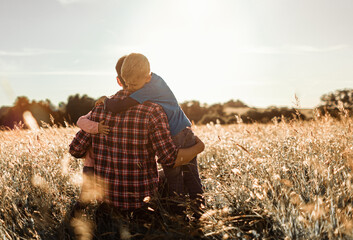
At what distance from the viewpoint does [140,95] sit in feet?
8.05

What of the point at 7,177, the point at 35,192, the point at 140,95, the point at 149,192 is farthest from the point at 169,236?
the point at 7,177

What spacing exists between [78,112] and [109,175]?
33229 millimetres

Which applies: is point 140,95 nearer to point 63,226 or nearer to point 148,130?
point 148,130

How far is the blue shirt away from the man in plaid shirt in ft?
0.28

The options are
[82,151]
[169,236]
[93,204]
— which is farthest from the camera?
[93,204]

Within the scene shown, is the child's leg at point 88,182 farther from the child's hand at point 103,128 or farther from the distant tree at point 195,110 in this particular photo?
the distant tree at point 195,110

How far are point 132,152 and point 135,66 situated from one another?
75cm

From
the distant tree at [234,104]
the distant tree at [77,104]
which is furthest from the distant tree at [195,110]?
the distant tree at [77,104]

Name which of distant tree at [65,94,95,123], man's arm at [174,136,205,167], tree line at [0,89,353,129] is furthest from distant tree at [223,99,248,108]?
man's arm at [174,136,205,167]

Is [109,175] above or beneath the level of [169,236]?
above

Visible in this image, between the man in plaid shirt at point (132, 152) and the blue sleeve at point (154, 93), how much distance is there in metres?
0.07

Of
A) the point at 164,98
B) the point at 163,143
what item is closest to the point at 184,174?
the point at 163,143

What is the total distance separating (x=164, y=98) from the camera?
8.39 ft

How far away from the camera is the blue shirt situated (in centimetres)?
247
